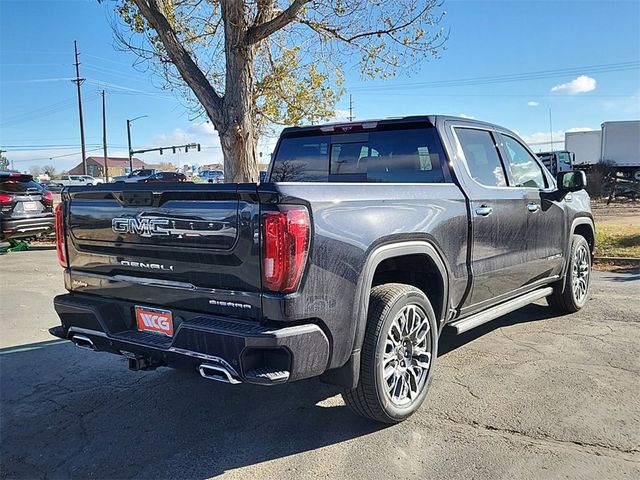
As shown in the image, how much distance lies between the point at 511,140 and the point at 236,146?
6.47 meters

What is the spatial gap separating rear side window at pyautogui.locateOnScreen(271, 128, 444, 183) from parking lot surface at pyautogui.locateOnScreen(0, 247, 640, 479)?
166 cm

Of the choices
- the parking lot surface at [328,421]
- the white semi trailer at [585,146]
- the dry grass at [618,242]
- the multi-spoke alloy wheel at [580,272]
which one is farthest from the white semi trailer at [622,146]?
the parking lot surface at [328,421]

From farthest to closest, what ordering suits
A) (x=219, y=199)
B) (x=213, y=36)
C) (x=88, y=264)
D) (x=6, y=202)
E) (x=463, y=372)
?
(x=213, y=36)
(x=6, y=202)
(x=463, y=372)
(x=88, y=264)
(x=219, y=199)

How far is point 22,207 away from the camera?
11789 mm

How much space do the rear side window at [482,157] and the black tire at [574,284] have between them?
66.9 inches

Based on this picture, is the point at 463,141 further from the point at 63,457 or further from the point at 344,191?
the point at 63,457

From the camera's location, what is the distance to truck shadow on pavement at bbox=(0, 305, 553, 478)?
3.16 meters

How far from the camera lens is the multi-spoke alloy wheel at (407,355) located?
11.4 ft

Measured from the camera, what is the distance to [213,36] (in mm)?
13477

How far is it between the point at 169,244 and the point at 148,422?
135 centimetres

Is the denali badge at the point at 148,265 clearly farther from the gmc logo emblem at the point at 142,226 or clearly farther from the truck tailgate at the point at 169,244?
the gmc logo emblem at the point at 142,226

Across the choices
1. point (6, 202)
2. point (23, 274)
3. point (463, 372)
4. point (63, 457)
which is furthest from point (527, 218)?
point (6, 202)

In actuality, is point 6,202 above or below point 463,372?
above

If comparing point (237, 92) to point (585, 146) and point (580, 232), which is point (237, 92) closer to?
point (580, 232)
